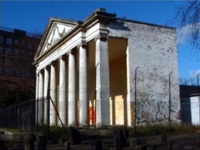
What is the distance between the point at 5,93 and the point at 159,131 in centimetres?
3002

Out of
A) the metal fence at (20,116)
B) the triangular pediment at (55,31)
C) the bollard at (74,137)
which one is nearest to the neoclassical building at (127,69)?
the triangular pediment at (55,31)

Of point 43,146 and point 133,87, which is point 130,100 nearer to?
point 133,87

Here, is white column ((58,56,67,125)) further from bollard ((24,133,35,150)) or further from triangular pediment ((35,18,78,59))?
bollard ((24,133,35,150))

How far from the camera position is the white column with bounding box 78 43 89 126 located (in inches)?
941

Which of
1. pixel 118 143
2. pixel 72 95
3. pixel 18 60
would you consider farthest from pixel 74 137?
pixel 18 60

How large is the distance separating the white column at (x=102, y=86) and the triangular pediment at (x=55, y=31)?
396cm

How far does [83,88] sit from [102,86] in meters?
2.72

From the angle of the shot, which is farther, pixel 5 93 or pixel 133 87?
pixel 5 93

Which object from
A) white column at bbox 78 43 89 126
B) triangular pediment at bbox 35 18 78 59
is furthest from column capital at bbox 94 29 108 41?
triangular pediment at bbox 35 18 78 59

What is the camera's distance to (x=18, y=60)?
5194cm

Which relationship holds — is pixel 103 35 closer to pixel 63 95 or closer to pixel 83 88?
pixel 83 88

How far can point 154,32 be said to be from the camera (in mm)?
25422

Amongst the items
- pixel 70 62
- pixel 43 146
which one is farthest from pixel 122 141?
pixel 70 62

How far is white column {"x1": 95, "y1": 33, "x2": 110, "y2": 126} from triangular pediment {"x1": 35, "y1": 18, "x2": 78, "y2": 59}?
3960 mm
